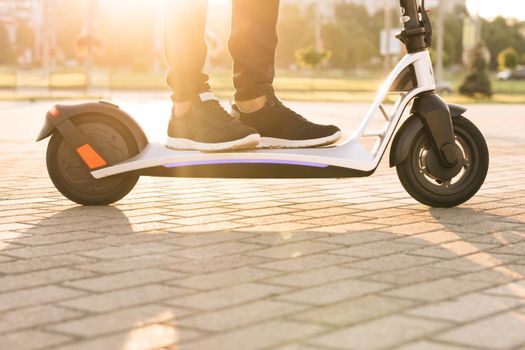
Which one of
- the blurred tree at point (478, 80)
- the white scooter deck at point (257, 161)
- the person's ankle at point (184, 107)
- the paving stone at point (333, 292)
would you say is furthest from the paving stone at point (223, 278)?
the blurred tree at point (478, 80)

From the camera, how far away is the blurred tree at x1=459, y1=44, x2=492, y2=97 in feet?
95.9

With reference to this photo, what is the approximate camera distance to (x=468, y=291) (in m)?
3.12

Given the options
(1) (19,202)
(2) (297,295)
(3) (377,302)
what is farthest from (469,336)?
(1) (19,202)

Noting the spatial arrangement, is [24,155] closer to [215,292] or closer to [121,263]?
[121,263]

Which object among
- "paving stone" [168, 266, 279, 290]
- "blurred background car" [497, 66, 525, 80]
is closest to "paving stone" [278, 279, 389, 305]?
"paving stone" [168, 266, 279, 290]

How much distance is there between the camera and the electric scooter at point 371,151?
15.1 feet

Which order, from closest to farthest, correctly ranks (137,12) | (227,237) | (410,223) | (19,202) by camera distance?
(227,237) → (410,223) → (19,202) → (137,12)

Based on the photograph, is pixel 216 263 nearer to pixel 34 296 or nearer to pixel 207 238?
pixel 207 238

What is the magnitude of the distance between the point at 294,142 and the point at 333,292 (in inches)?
63.5

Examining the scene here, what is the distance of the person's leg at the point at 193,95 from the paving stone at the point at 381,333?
1.90 m

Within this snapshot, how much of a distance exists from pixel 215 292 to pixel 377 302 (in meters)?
0.48

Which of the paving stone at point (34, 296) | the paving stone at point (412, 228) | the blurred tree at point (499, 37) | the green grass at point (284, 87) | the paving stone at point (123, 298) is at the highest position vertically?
the paving stone at point (123, 298)

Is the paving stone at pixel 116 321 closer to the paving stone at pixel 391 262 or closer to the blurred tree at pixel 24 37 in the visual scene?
the paving stone at pixel 391 262

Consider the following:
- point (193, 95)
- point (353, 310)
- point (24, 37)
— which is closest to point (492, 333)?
point (353, 310)
